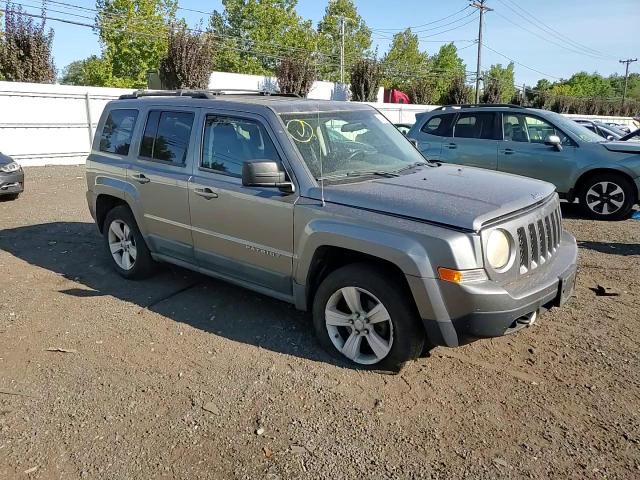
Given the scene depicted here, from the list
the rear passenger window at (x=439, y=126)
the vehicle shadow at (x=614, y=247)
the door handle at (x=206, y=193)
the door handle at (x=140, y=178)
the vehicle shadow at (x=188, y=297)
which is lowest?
the vehicle shadow at (x=188, y=297)

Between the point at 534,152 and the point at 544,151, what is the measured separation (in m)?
0.16

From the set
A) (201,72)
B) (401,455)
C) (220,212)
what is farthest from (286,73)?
(401,455)

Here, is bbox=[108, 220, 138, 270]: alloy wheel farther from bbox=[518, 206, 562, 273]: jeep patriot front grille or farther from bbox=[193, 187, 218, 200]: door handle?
bbox=[518, 206, 562, 273]: jeep patriot front grille

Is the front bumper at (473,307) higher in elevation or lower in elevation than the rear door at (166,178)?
lower

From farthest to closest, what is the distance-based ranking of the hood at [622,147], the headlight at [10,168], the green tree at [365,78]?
the green tree at [365,78]
the headlight at [10,168]
the hood at [622,147]

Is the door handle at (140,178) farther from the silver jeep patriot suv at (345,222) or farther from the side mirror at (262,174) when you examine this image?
the side mirror at (262,174)

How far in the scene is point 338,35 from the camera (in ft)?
227

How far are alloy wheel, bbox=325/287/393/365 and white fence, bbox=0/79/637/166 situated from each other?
599 inches

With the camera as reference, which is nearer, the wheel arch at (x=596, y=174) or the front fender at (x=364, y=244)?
the front fender at (x=364, y=244)

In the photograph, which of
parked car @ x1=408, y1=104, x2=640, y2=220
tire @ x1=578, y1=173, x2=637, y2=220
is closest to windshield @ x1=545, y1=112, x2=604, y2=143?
parked car @ x1=408, y1=104, x2=640, y2=220

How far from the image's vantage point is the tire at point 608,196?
8.56 meters

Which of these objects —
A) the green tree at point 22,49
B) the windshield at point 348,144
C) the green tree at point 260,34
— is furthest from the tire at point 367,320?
the green tree at point 260,34

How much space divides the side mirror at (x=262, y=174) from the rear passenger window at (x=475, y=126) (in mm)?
6666

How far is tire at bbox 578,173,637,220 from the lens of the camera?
8.56 meters
